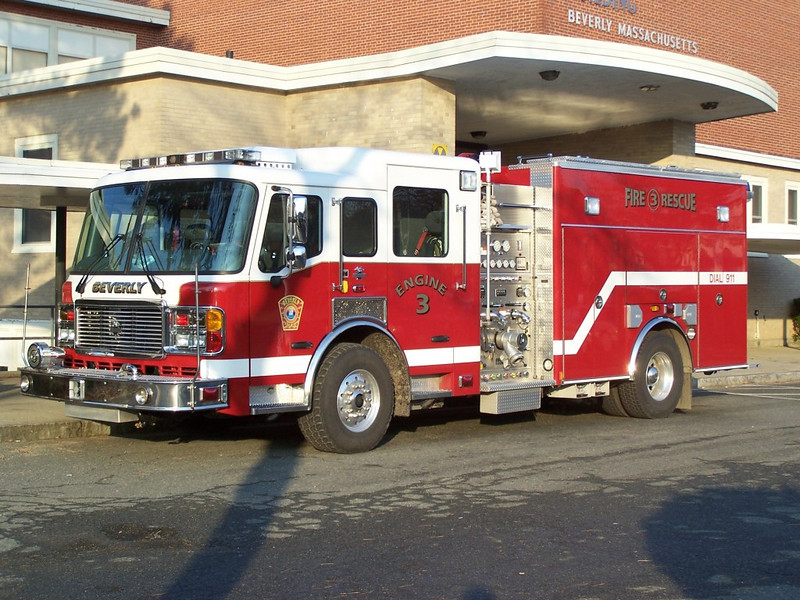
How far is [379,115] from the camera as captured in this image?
18.8 meters

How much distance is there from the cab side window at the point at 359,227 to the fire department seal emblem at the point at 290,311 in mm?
742

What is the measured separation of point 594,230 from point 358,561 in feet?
23.0

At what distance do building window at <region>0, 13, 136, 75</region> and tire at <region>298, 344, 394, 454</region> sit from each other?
62.1 ft

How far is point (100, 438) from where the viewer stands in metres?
11.4

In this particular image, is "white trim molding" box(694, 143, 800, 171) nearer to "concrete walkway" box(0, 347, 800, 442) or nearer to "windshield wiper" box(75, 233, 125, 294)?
"concrete walkway" box(0, 347, 800, 442)

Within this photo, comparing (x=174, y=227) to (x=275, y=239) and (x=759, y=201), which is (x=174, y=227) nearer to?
(x=275, y=239)

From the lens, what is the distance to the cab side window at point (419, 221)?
1073 centimetres

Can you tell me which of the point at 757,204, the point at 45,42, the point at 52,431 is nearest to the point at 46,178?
the point at 52,431

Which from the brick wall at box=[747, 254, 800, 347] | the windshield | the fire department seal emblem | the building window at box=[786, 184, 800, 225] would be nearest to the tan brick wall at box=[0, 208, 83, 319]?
the windshield

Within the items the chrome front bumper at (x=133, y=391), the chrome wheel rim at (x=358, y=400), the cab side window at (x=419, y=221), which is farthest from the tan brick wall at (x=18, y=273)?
the chrome wheel rim at (x=358, y=400)

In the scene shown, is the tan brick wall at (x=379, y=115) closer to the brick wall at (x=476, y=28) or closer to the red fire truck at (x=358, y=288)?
the brick wall at (x=476, y=28)

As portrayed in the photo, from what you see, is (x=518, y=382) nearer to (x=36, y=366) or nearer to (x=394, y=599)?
(x=36, y=366)

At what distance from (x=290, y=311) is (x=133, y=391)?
1579 millimetres

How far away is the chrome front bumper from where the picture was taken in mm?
9023
